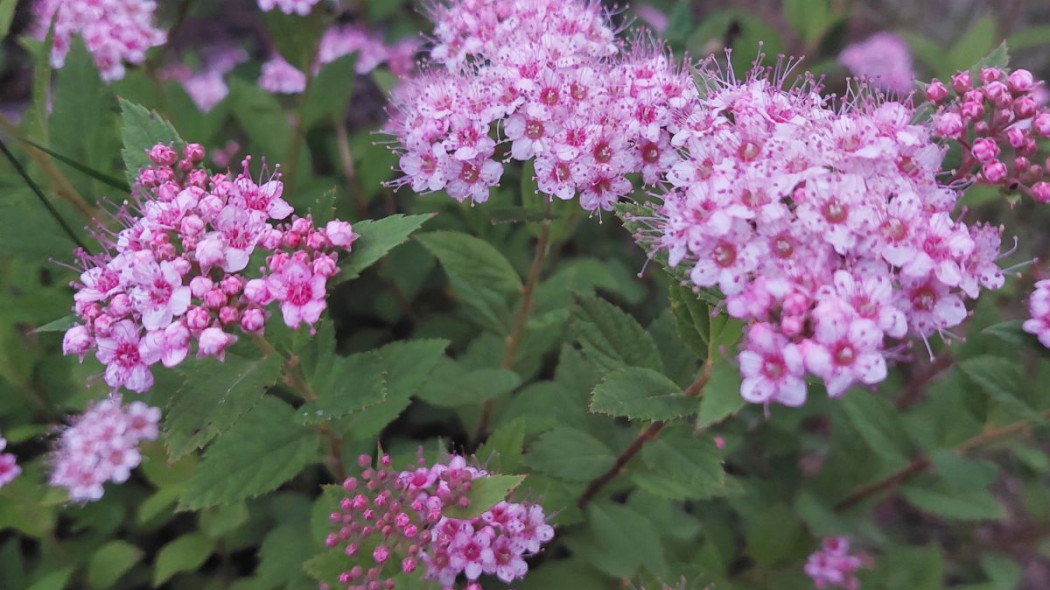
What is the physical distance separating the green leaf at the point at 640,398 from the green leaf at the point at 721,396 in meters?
0.23

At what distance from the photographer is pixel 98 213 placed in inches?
92.3

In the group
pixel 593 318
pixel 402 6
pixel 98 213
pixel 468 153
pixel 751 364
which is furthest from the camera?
pixel 402 6

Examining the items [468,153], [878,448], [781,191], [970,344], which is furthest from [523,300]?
[970,344]

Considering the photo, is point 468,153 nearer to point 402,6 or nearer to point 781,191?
point 781,191

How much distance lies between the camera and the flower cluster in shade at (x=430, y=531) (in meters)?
1.59

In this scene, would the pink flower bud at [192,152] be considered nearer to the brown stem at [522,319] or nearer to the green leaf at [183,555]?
the brown stem at [522,319]

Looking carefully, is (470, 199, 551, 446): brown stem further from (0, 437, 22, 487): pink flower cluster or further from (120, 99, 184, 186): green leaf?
(0, 437, 22, 487): pink flower cluster

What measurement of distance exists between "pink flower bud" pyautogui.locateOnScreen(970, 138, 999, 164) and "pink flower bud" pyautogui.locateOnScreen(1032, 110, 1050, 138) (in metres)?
0.13

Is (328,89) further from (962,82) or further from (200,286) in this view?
(962,82)

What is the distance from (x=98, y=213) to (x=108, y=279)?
0.94 m

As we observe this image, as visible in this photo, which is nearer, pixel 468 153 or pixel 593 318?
pixel 468 153

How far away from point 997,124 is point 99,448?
2.44 metres

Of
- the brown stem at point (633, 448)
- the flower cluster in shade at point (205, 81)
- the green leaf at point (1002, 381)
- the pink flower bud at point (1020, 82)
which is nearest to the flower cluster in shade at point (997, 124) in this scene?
the pink flower bud at point (1020, 82)

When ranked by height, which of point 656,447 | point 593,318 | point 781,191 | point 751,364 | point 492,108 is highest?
point 781,191
